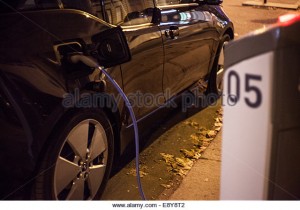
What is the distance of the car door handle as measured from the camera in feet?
12.2

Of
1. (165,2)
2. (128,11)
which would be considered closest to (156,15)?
(128,11)

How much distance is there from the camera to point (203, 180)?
138 inches

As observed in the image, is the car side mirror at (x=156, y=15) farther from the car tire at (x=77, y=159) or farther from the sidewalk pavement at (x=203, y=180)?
the sidewalk pavement at (x=203, y=180)

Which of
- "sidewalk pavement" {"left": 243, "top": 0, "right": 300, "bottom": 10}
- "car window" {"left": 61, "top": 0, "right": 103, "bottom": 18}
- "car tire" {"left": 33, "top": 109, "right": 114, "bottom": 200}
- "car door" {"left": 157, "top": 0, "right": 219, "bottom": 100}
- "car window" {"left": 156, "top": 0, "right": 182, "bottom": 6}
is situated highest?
"car window" {"left": 61, "top": 0, "right": 103, "bottom": 18}

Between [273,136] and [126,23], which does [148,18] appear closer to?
[126,23]

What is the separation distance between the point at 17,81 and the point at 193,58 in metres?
2.43

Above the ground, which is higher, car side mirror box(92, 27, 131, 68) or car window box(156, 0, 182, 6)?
car window box(156, 0, 182, 6)

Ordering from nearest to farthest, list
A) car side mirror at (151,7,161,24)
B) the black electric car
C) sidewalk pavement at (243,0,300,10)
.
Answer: the black electric car, car side mirror at (151,7,161,24), sidewalk pavement at (243,0,300,10)

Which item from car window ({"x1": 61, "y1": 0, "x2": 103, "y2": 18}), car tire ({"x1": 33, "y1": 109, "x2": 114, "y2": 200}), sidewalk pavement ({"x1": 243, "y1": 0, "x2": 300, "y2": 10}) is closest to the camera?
car tire ({"x1": 33, "y1": 109, "x2": 114, "y2": 200})

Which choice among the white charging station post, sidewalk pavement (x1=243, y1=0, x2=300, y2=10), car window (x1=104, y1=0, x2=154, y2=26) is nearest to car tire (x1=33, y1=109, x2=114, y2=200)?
car window (x1=104, y1=0, x2=154, y2=26)

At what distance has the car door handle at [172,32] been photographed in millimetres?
3709

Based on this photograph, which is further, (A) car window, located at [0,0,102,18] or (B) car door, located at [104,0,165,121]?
(B) car door, located at [104,0,165,121]

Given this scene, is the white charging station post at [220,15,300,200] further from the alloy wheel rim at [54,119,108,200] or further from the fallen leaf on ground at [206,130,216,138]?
the fallen leaf on ground at [206,130,216,138]

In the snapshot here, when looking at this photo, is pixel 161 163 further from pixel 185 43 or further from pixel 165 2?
pixel 165 2
